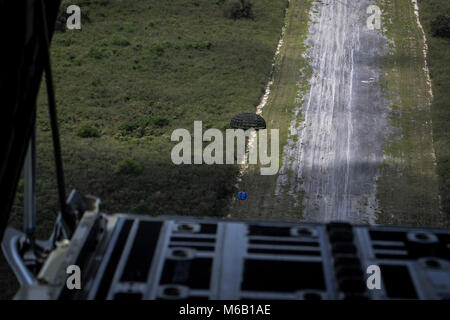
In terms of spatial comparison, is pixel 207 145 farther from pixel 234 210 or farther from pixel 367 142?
pixel 367 142

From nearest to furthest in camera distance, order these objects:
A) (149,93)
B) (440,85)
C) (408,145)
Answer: (408,145)
(149,93)
(440,85)

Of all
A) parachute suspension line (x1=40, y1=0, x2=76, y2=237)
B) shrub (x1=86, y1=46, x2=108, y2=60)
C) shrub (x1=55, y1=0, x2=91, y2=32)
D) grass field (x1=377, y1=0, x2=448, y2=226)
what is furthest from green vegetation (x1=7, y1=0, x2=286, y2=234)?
parachute suspension line (x1=40, y1=0, x2=76, y2=237)

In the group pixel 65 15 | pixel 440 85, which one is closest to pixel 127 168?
pixel 440 85

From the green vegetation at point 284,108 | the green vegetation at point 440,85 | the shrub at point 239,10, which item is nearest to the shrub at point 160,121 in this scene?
the green vegetation at point 284,108

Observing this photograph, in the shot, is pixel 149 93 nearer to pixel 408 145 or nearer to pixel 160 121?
pixel 160 121

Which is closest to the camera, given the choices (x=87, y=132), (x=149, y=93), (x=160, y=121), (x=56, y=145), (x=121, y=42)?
(x=56, y=145)

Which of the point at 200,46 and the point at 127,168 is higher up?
the point at 200,46
